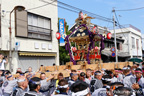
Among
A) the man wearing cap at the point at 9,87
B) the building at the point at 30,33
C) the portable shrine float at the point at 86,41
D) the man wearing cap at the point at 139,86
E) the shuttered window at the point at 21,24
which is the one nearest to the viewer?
the man wearing cap at the point at 139,86

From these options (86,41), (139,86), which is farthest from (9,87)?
(86,41)

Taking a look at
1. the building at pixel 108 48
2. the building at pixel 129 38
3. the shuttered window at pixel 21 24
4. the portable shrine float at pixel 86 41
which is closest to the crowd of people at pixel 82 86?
the portable shrine float at pixel 86 41

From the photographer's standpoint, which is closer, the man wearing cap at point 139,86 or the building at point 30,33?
the man wearing cap at point 139,86

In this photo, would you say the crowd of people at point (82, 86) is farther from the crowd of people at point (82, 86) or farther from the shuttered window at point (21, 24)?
the shuttered window at point (21, 24)

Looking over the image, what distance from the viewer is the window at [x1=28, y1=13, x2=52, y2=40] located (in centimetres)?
1399

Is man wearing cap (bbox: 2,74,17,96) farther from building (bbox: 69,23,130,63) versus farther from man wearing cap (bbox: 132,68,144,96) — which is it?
building (bbox: 69,23,130,63)

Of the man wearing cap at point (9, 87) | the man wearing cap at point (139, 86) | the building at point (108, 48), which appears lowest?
the man wearing cap at point (9, 87)

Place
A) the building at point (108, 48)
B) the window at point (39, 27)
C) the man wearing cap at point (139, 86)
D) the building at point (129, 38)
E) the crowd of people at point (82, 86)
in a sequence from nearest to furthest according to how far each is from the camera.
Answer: the crowd of people at point (82, 86), the man wearing cap at point (139, 86), the window at point (39, 27), the building at point (108, 48), the building at point (129, 38)

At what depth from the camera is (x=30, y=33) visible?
45.4 ft

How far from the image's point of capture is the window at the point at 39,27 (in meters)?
14.0

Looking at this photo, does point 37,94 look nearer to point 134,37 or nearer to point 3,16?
point 3,16

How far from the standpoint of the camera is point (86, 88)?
9.51 feet

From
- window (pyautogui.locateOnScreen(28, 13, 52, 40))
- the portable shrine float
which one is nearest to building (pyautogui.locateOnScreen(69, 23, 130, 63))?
window (pyautogui.locateOnScreen(28, 13, 52, 40))

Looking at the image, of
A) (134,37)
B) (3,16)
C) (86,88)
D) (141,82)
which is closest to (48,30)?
(3,16)
